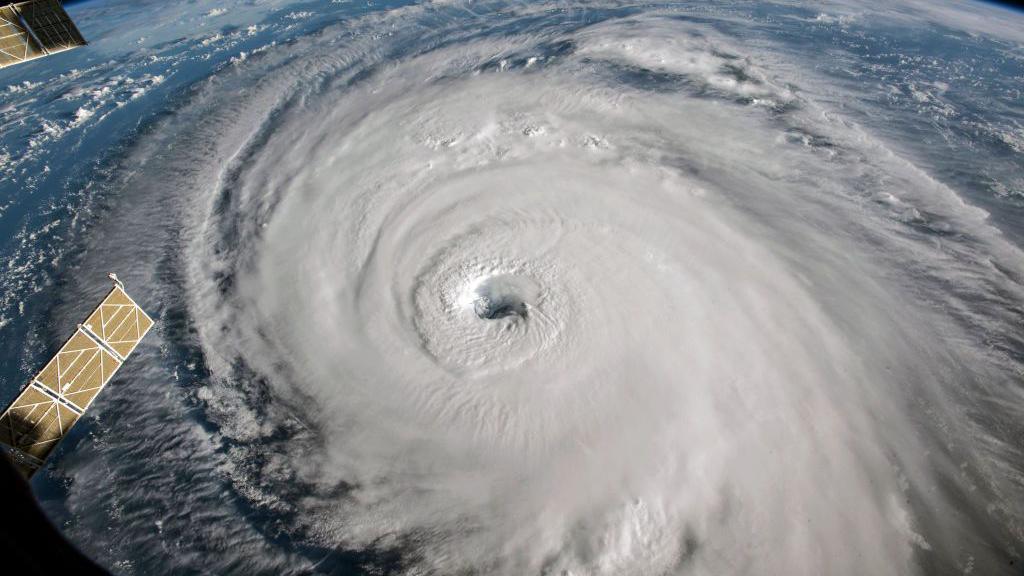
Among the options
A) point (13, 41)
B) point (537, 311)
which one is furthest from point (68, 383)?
point (537, 311)

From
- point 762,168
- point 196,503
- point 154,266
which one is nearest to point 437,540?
point 196,503

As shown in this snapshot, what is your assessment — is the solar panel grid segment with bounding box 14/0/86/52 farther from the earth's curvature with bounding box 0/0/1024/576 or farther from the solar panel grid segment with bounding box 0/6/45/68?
the earth's curvature with bounding box 0/0/1024/576

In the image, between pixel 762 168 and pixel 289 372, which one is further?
pixel 762 168

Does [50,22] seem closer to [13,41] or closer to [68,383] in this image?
[13,41]

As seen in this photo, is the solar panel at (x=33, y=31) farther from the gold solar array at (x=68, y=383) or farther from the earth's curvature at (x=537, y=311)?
the gold solar array at (x=68, y=383)

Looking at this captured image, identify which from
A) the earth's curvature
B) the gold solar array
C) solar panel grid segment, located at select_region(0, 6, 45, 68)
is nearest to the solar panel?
solar panel grid segment, located at select_region(0, 6, 45, 68)

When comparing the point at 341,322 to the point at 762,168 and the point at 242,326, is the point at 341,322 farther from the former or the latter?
the point at 762,168
